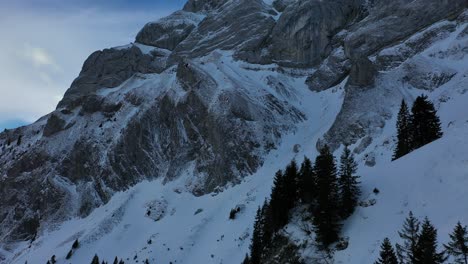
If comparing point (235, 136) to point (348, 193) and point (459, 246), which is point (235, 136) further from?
point (459, 246)

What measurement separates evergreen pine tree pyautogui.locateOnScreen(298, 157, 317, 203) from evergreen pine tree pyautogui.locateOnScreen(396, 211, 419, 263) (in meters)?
13.7

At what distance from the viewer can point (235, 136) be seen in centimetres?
9525

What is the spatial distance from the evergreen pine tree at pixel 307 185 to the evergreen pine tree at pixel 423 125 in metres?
13.4

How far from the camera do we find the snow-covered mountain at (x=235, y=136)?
4944cm

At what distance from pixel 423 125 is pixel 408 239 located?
23.5 m

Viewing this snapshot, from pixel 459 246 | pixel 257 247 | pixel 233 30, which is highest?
pixel 233 30

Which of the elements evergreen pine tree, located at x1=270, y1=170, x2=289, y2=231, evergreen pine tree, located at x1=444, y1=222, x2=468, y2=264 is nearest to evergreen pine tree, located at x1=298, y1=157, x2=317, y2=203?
evergreen pine tree, located at x1=270, y1=170, x2=289, y2=231

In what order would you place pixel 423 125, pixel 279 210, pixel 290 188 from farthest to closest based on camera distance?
pixel 423 125 → pixel 290 188 → pixel 279 210

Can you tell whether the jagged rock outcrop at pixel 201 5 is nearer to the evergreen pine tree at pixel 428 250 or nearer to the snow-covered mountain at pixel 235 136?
the snow-covered mountain at pixel 235 136

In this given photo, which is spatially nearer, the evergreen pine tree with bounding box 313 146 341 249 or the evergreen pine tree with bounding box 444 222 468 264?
the evergreen pine tree with bounding box 444 222 468 264

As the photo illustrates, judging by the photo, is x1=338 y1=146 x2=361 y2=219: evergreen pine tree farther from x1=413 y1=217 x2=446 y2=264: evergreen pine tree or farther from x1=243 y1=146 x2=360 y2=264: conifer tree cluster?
x1=413 y1=217 x2=446 y2=264: evergreen pine tree

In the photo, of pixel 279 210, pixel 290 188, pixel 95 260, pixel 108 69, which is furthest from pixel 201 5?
pixel 279 210

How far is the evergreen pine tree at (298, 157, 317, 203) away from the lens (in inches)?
1995

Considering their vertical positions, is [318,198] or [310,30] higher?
[310,30]
